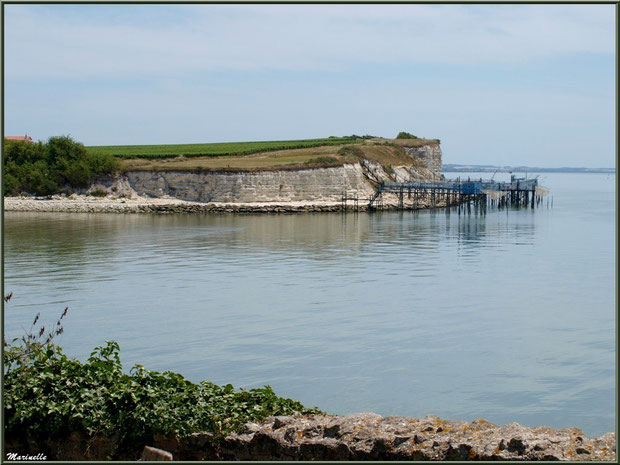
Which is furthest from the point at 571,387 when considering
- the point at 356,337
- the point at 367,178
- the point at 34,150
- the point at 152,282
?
the point at 34,150

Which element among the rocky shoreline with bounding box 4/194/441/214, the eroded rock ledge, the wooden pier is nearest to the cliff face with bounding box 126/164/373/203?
the rocky shoreline with bounding box 4/194/441/214

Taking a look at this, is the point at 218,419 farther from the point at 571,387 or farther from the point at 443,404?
the point at 571,387

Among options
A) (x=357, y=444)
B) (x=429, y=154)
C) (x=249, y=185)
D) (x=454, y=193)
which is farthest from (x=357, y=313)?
(x=429, y=154)

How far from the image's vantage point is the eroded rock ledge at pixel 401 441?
30.2ft

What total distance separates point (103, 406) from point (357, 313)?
60.3 feet

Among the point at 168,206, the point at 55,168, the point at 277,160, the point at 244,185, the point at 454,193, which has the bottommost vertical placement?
the point at 168,206

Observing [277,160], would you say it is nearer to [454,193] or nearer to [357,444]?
[454,193]

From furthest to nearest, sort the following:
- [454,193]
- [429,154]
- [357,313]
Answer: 1. [429,154]
2. [454,193]
3. [357,313]

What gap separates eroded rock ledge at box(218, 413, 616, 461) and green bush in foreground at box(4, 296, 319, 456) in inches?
24.9

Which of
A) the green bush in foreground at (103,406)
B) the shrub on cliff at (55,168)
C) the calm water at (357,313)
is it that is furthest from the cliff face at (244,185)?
the green bush in foreground at (103,406)

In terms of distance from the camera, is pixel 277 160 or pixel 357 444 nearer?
pixel 357 444

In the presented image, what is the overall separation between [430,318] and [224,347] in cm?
851

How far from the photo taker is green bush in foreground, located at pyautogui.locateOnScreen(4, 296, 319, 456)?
A: 10477 mm

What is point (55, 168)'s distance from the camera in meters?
99.9
